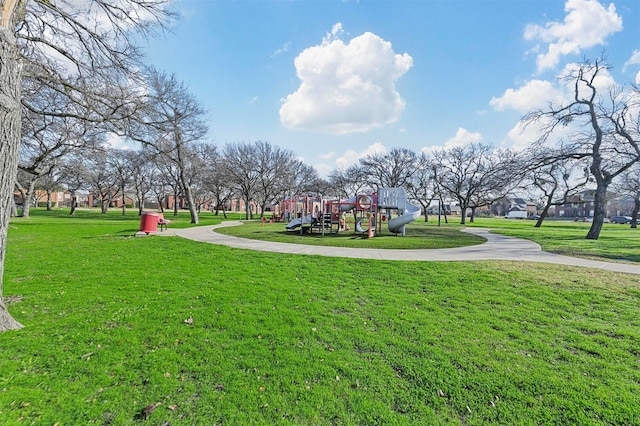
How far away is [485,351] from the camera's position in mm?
3789

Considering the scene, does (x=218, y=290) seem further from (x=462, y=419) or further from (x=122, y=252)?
(x=122, y=252)

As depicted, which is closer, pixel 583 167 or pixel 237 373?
pixel 237 373

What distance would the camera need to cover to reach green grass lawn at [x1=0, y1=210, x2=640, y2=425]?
2.75m

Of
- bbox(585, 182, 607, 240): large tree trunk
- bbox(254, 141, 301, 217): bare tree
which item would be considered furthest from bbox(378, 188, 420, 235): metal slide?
bbox(254, 141, 301, 217): bare tree

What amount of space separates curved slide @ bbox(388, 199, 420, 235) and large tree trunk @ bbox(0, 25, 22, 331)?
17.0 meters

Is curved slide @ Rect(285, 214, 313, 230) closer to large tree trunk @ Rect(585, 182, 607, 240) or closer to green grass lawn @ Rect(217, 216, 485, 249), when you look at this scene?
green grass lawn @ Rect(217, 216, 485, 249)

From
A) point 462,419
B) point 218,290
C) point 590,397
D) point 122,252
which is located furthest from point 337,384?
point 122,252

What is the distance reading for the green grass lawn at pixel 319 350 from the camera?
108 inches

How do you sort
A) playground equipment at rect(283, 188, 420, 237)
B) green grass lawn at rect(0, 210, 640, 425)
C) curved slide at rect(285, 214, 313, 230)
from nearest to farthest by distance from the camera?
green grass lawn at rect(0, 210, 640, 425), playground equipment at rect(283, 188, 420, 237), curved slide at rect(285, 214, 313, 230)

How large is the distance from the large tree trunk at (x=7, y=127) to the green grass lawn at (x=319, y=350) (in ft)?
4.44

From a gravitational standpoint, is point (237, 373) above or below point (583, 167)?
below

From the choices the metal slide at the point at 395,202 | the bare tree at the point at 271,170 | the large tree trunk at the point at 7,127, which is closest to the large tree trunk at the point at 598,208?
the metal slide at the point at 395,202

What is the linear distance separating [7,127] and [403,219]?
56.3ft

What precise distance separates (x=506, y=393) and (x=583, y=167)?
21.4 meters
